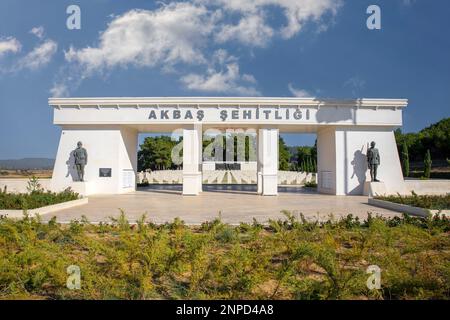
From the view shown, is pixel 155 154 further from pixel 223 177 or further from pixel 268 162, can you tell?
pixel 268 162

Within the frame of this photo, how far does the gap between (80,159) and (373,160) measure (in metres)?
16.4

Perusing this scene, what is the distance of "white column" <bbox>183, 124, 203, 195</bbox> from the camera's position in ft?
56.3

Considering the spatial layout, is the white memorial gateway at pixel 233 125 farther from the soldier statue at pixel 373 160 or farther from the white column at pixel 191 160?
the soldier statue at pixel 373 160

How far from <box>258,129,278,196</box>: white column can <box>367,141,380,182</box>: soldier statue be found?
16.9 ft

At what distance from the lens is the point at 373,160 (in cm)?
1655

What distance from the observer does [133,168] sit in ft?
68.7

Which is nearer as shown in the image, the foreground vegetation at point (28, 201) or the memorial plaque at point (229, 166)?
the foreground vegetation at point (28, 201)

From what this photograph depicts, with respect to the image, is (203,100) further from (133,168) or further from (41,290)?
(41,290)

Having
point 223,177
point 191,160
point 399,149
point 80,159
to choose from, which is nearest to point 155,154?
point 223,177

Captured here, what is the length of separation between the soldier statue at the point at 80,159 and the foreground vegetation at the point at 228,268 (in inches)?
459

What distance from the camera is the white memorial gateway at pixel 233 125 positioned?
17.4 metres

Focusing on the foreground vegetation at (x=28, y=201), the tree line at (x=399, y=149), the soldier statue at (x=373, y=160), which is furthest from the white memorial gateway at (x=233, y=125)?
the tree line at (x=399, y=149)

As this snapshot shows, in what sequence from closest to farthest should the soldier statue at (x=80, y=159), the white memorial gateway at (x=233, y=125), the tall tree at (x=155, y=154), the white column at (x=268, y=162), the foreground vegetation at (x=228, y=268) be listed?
the foreground vegetation at (x=228, y=268), the soldier statue at (x=80, y=159), the white column at (x=268, y=162), the white memorial gateway at (x=233, y=125), the tall tree at (x=155, y=154)
